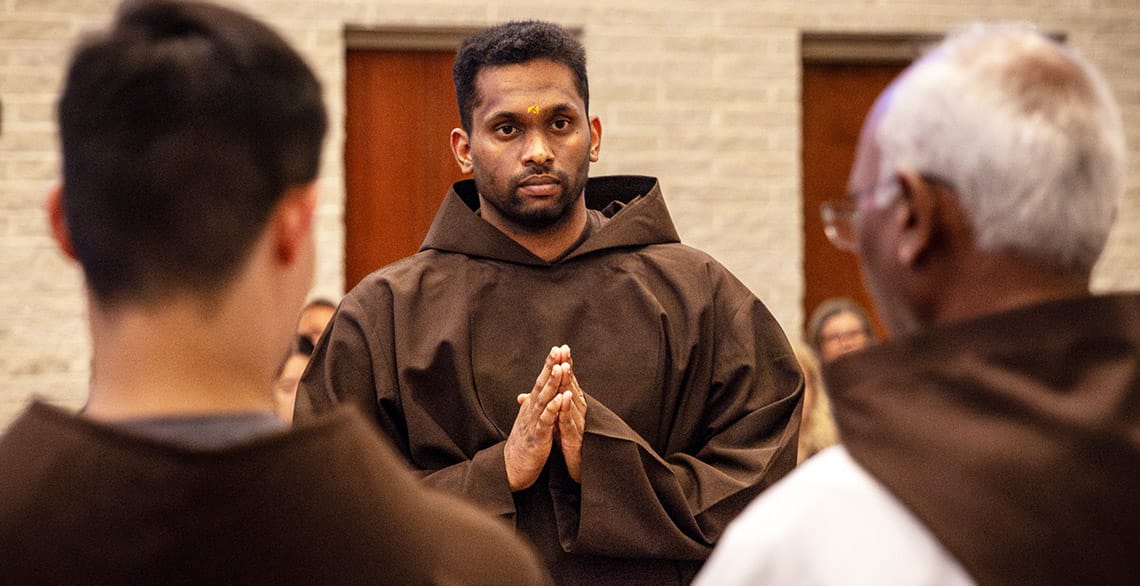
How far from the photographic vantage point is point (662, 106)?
19.7ft

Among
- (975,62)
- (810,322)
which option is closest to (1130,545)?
(975,62)

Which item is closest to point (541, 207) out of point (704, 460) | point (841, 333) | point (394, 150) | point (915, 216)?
point (704, 460)

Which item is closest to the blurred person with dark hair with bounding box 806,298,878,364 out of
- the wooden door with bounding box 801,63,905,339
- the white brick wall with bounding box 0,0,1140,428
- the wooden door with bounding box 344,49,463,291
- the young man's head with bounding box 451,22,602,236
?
the white brick wall with bounding box 0,0,1140,428

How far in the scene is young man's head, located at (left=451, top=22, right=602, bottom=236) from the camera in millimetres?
3086

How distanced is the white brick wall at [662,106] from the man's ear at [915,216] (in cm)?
454

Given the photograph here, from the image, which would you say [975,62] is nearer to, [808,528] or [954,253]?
[954,253]

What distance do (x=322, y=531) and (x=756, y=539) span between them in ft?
1.25

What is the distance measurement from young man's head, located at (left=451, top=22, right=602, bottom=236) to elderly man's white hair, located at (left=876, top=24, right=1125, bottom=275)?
167cm

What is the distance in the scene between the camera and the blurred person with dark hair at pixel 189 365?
124cm

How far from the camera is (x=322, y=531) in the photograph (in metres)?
1.28

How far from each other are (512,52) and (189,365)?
197cm

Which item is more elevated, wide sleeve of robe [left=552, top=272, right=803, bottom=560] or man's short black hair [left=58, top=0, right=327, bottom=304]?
man's short black hair [left=58, top=0, right=327, bottom=304]

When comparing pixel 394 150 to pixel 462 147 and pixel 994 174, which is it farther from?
pixel 994 174

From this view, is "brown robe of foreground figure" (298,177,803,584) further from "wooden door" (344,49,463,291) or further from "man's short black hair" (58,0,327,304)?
"wooden door" (344,49,463,291)
